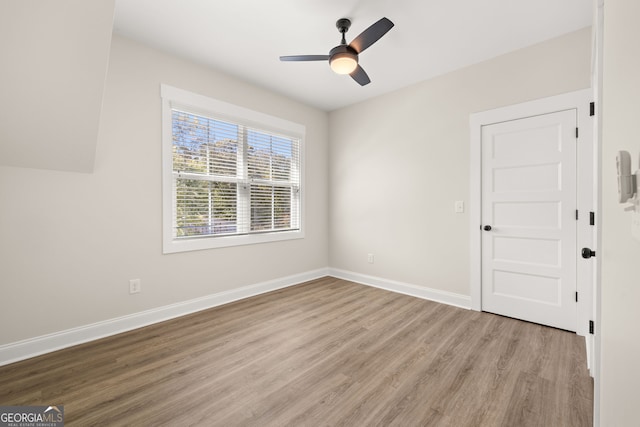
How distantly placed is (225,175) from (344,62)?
73.6 inches

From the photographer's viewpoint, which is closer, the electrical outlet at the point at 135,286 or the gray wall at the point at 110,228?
the gray wall at the point at 110,228

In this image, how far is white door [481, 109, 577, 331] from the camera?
8.22ft

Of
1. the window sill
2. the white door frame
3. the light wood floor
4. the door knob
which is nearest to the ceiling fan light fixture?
the white door frame

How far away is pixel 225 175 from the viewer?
3.30 m

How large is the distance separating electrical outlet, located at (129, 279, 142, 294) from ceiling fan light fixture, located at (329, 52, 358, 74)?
2.71 m

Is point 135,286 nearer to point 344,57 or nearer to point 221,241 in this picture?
point 221,241

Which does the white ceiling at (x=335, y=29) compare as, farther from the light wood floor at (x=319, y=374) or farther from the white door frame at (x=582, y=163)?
the light wood floor at (x=319, y=374)

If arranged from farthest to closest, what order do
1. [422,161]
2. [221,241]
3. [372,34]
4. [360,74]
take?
[422,161], [221,241], [360,74], [372,34]

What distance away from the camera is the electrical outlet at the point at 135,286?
2.61 m

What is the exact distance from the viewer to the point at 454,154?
319cm

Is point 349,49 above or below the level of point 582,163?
above

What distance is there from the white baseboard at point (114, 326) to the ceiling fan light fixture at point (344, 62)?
2705 mm

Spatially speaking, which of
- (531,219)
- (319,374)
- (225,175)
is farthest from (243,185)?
(531,219)

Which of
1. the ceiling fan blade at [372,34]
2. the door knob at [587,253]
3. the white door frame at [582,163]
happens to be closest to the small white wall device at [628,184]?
the door knob at [587,253]
